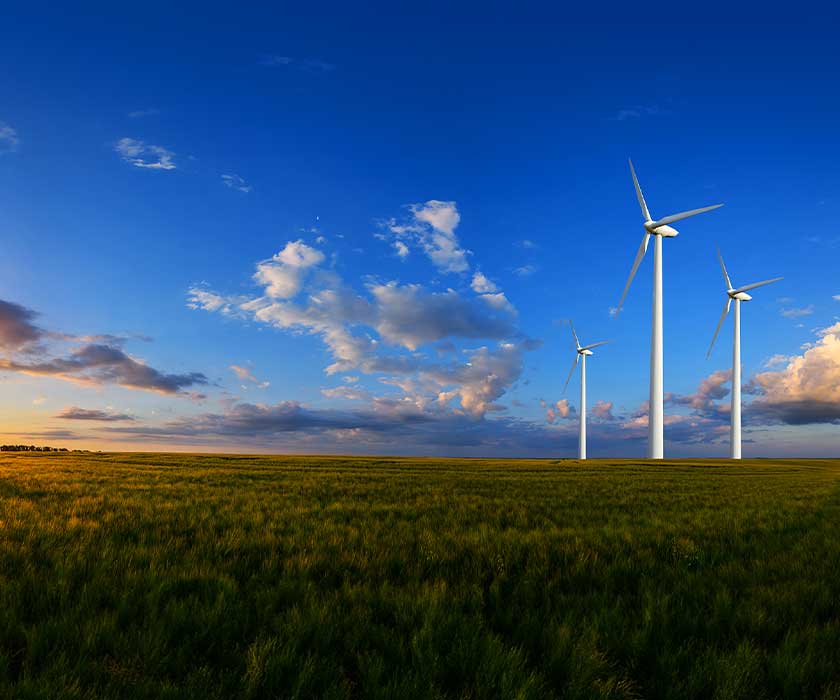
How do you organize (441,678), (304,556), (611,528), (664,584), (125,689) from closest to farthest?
(125,689)
(441,678)
(664,584)
(304,556)
(611,528)

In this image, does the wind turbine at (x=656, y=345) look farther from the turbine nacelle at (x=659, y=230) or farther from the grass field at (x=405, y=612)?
the grass field at (x=405, y=612)

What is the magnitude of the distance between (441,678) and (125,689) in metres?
2.26

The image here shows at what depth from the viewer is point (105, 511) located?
40.5 ft

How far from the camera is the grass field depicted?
4.22 meters

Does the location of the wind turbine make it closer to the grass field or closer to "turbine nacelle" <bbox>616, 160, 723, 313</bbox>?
"turbine nacelle" <bbox>616, 160, 723, 313</bbox>

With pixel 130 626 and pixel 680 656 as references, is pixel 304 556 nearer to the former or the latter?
pixel 130 626

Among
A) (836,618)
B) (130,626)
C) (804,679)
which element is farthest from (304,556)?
(836,618)

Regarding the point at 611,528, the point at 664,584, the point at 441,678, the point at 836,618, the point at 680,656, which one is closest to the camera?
the point at 441,678

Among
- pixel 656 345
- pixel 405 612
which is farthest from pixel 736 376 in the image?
pixel 405 612

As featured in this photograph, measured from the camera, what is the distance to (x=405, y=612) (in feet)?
17.8

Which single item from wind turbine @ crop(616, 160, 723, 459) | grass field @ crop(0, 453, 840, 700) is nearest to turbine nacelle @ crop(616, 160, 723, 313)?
wind turbine @ crop(616, 160, 723, 459)

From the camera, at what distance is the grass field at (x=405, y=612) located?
422 centimetres

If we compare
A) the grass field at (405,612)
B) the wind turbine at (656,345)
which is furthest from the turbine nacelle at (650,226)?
the grass field at (405,612)

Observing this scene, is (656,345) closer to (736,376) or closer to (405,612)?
(736,376)
